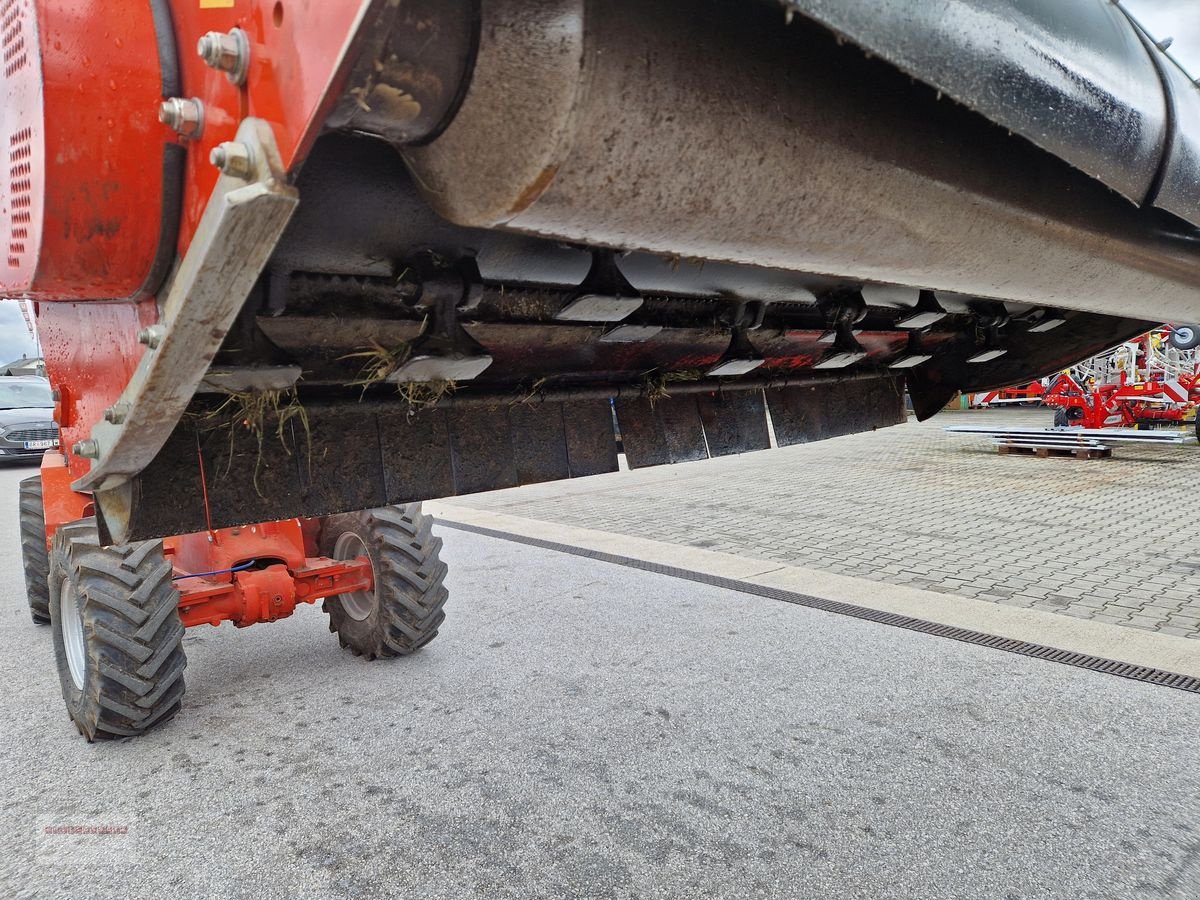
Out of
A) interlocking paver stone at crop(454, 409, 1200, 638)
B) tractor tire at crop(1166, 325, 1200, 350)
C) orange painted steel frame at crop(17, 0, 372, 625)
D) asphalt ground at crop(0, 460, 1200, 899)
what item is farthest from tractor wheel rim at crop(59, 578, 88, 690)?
tractor tire at crop(1166, 325, 1200, 350)

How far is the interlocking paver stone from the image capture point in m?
5.27

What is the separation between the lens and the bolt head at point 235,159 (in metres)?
1.02

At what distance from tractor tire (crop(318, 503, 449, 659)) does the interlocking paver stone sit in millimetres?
2943

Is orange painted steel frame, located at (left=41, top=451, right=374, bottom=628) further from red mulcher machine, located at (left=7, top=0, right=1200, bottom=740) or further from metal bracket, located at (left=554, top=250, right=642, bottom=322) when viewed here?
metal bracket, located at (left=554, top=250, right=642, bottom=322)

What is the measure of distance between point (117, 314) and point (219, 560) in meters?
2.57

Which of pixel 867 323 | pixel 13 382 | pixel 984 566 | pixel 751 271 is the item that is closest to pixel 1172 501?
pixel 984 566

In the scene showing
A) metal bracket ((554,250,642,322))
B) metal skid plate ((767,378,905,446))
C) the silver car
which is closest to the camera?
metal bracket ((554,250,642,322))

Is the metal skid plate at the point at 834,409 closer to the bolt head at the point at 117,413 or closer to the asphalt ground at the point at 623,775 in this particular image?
the asphalt ground at the point at 623,775

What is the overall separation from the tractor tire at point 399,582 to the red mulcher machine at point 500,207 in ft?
5.89

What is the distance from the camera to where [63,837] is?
267 centimetres

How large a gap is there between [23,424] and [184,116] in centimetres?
1406

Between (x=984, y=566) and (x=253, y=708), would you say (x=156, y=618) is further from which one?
(x=984, y=566)

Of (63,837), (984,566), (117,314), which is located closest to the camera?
(117,314)

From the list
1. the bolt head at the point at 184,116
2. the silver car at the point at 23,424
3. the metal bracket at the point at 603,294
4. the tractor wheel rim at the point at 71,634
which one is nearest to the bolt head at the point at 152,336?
the bolt head at the point at 184,116
